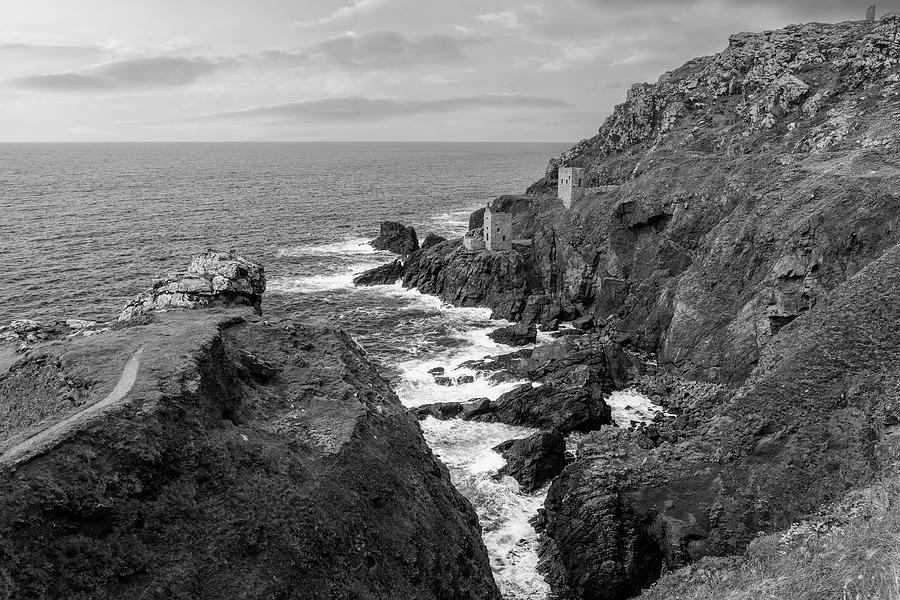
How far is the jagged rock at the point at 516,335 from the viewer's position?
62.3m

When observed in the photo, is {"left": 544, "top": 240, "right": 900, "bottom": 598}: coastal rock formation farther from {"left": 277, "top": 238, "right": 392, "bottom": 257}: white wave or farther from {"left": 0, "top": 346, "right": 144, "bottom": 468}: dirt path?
{"left": 277, "top": 238, "right": 392, "bottom": 257}: white wave

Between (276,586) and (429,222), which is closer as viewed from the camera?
→ (276,586)

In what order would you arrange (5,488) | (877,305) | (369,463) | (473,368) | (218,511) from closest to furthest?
(5,488)
(218,511)
(369,463)
(877,305)
(473,368)

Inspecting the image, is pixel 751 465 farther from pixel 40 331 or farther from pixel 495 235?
pixel 495 235

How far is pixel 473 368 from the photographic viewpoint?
55.9 m

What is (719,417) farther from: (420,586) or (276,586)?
(276,586)

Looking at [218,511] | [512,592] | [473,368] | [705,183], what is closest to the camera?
[218,511]

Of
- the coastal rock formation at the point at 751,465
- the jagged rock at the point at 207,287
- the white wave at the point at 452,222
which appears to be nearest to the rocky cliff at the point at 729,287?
the coastal rock formation at the point at 751,465

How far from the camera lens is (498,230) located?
266 feet

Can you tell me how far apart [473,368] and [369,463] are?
106ft

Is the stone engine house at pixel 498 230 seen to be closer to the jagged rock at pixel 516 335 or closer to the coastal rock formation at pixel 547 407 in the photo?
the jagged rock at pixel 516 335

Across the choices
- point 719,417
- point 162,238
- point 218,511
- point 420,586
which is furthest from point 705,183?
point 162,238

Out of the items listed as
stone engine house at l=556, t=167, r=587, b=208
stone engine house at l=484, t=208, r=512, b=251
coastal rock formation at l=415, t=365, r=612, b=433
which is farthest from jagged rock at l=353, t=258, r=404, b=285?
coastal rock formation at l=415, t=365, r=612, b=433

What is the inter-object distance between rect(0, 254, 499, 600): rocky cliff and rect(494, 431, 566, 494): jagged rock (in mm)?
10716
